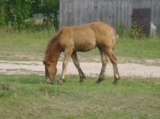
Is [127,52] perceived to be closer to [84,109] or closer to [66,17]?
[66,17]

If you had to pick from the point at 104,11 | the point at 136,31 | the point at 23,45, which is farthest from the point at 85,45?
the point at 104,11

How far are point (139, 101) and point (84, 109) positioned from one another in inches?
54.4

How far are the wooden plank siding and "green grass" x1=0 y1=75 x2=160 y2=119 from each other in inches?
620

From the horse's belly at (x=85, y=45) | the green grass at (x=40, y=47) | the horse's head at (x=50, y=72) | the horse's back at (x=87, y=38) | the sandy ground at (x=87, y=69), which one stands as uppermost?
the horse's back at (x=87, y=38)

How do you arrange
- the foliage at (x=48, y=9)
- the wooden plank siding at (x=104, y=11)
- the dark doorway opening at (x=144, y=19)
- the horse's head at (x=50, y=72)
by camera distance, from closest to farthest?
the horse's head at (x=50, y=72) → the dark doorway opening at (x=144, y=19) → the wooden plank siding at (x=104, y=11) → the foliage at (x=48, y=9)

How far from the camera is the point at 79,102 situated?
26.9ft

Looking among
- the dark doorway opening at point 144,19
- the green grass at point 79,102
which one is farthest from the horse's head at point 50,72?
the dark doorway opening at point 144,19

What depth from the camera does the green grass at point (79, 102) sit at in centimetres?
730

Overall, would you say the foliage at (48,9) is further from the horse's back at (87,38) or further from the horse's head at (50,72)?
the horse's head at (50,72)

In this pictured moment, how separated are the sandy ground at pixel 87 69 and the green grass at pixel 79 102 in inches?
111

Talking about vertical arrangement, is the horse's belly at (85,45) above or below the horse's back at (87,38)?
below

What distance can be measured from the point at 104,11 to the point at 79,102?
726 inches

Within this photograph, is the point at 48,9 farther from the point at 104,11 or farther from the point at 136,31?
the point at 136,31

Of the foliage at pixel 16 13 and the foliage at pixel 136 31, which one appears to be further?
the foliage at pixel 16 13
